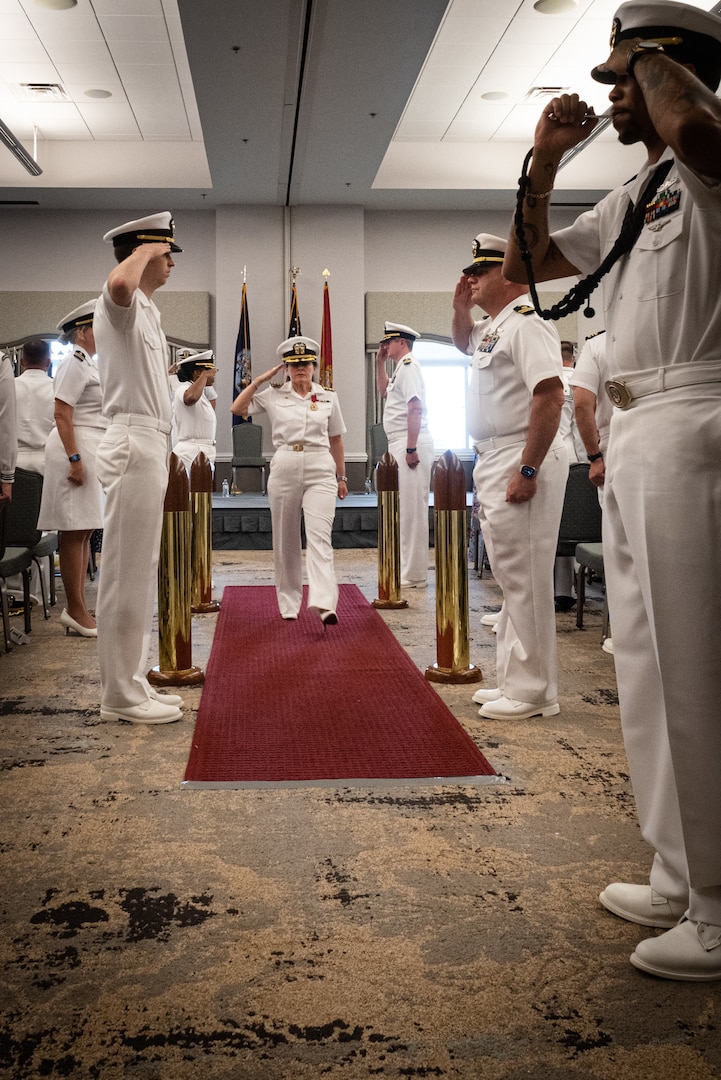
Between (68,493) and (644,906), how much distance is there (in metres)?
4.00

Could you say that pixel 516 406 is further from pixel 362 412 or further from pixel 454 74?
pixel 362 412

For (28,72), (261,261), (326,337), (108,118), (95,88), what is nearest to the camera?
(28,72)

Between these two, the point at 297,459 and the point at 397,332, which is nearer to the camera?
the point at 297,459

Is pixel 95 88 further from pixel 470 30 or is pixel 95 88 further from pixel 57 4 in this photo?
pixel 470 30

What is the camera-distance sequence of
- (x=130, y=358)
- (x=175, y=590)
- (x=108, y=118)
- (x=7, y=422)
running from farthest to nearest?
(x=108, y=118)
(x=7, y=422)
(x=175, y=590)
(x=130, y=358)

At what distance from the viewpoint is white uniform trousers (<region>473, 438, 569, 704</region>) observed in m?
3.45

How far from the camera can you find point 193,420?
6793mm

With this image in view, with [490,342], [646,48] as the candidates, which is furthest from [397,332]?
[646,48]

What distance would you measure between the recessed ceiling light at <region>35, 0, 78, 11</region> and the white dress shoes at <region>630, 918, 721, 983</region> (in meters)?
8.20

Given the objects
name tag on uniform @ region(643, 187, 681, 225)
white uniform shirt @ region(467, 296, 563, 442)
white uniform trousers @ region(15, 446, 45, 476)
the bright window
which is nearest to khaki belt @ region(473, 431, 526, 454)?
white uniform shirt @ region(467, 296, 563, 442)

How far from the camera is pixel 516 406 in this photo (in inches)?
135

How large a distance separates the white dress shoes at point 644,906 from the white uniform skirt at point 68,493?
12.4 ft

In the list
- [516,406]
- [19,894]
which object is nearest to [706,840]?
[19,894]

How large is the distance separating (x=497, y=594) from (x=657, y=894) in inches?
189
